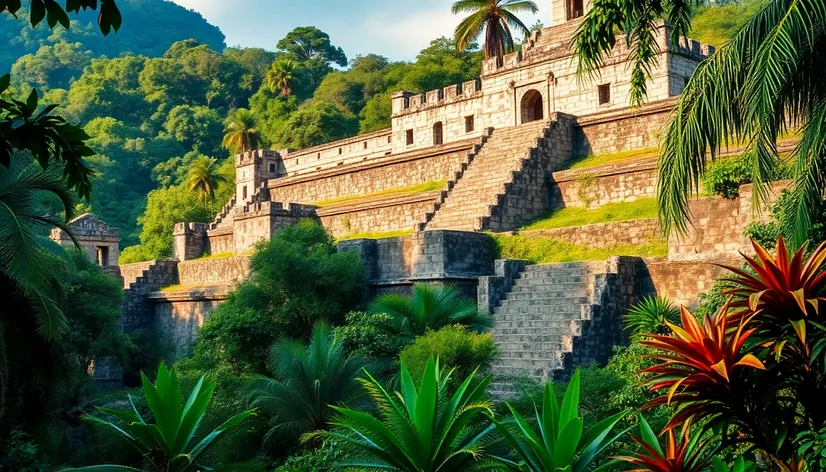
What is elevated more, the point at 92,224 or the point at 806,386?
the point at 92,224

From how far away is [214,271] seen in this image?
29906 mm

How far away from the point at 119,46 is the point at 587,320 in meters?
123

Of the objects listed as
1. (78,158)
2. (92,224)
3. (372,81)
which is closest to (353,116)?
(372,81)

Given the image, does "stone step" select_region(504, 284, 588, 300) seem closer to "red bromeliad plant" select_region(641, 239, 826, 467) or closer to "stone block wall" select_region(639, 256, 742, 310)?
"stone block wall" select_region(639, 256, 742, 310)

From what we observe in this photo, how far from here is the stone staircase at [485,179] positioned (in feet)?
85.3

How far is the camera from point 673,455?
882cm

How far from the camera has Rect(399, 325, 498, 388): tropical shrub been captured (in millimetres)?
16406

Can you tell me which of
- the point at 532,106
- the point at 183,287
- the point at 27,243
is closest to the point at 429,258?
the point at 27,243

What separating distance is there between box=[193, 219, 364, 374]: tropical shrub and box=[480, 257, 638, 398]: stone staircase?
11.4ft

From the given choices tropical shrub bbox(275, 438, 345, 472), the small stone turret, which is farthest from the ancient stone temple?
tropical shrub bbox(275, 438, 345, 472)

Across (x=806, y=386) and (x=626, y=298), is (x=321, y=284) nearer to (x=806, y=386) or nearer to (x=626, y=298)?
(x=626, y=298)

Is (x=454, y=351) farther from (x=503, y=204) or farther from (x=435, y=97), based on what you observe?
(x=435, y=97)

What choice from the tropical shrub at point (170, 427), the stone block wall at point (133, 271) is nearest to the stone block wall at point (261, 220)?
the stone block wall at point (133, 271)

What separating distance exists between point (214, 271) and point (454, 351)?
48.2 ft
